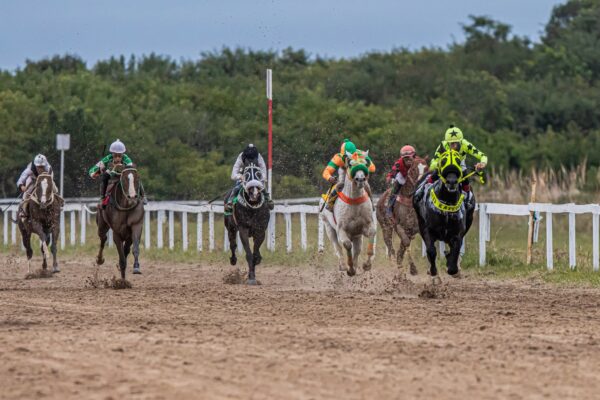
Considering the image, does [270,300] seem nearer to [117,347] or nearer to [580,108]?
[117,347]

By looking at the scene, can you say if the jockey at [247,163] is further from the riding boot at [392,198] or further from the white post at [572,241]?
the white post at [572,241]

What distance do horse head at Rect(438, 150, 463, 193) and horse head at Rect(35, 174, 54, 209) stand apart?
338 inches

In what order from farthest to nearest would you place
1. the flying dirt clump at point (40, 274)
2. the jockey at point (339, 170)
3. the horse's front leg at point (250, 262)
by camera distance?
1. the flying dirt clump at point (40, 274)
2. the horse's front leg at point (250, 262)
3. the jockey at point (339, 170)

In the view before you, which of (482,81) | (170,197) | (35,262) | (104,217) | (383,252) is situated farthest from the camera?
(482,81)

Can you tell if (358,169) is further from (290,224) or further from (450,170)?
(290,224)

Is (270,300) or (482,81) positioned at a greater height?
(482,81)

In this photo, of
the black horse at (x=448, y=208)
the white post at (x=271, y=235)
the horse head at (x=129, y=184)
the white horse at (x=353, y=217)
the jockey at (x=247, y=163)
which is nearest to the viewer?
the black horse at (x=448, y=208)

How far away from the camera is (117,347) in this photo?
1025 cm

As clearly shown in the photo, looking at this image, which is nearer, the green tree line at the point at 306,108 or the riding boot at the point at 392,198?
the riding boot at the point at 392,198

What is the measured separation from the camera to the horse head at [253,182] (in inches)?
751

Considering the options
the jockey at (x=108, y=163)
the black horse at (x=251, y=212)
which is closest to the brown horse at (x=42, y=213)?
the jockey at (x=108, y=163)

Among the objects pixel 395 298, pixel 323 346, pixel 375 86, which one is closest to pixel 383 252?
pixel 395 298

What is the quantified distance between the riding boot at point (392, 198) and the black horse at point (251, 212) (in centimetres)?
190

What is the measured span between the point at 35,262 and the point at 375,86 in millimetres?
38456
